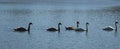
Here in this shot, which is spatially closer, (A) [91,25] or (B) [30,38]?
(B) [30,38]

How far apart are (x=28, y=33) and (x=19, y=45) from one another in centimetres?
822

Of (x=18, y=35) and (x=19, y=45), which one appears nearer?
(x=19, y=45)

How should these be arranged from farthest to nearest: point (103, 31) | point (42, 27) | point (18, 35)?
point (42, 27), point (103, 31), point (18, 35)

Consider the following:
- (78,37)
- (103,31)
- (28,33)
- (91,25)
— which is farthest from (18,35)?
(91,25)

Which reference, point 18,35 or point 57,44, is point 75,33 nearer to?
point 18,35

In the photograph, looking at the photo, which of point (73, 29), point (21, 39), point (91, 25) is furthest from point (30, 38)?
point (91, 25)

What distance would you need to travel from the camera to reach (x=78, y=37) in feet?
→ 135

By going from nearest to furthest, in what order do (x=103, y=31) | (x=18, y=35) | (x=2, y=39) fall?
(x=2, y=39)
(x=18, y=35)
(x=103, y=31)

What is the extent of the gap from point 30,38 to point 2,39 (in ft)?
8.20

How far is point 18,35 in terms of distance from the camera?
138 ft

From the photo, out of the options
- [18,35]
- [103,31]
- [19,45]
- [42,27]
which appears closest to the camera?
[19,45]

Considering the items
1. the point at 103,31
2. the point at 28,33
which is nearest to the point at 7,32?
the point at 28,33

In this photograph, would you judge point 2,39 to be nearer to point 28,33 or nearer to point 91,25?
point 28,33

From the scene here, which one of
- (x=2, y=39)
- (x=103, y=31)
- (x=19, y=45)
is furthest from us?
(x=103, y=31)
